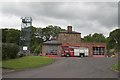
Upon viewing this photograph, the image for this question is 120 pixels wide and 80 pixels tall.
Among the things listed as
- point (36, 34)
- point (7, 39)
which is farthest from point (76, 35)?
point (36, 34)

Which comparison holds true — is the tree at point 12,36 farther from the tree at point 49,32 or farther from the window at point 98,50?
the window at point 98,50

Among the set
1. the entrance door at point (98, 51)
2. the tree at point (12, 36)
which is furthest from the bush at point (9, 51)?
the tree at point (12, 36)

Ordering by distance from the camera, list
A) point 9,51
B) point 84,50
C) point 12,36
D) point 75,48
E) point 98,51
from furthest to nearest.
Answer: point 12,36, point 98,51, point 84,50, point 75,48, point 9,51

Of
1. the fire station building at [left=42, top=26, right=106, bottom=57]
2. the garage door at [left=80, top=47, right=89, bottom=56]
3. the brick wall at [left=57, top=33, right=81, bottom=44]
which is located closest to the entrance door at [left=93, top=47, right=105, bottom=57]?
the fire station building at [left=42, top=26, right=106, bottom=57]

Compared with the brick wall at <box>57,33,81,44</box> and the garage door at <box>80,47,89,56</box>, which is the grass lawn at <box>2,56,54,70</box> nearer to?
the garage door at <box>80,47,89,56</box>

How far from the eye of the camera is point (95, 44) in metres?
75.1

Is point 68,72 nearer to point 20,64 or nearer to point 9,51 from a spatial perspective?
point 20,64

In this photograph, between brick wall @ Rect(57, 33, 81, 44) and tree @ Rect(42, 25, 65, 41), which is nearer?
brick wall @ Rect(57, 33, 81, 44)

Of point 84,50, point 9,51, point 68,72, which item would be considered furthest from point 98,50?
point 68,72

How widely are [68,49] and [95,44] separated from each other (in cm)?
957

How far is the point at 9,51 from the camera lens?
3750 centimetres

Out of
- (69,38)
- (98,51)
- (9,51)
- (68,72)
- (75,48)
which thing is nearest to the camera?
(68,72)

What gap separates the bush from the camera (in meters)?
35.6

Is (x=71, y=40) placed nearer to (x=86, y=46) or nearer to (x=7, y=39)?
(x=86, y=46)
